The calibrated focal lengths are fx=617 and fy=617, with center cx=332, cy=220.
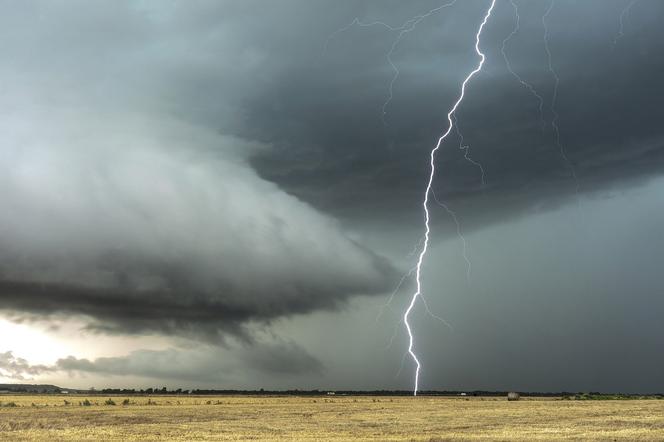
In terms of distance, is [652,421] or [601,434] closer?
[601,434]

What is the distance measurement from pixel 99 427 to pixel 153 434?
796 cm

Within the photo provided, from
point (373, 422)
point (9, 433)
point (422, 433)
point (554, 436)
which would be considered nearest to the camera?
point (554, 436)

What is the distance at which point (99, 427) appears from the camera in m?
38.6

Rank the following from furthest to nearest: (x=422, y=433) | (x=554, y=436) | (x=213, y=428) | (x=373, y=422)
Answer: (x=373, y=422), (x=213, y=428), (x=422, y=433), (x=554, y=436)

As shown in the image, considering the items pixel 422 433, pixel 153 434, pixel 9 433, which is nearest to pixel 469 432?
pixel 422 433

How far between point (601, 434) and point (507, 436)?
15.6ft

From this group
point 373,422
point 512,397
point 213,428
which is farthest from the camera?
point 512,397

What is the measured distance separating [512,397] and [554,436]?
66.5m

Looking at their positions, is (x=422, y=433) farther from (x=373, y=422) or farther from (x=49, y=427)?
(x=49, y=427)

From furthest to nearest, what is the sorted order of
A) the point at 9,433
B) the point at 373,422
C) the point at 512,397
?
the point at 512,397, the point at 373,422, the point at 9,433

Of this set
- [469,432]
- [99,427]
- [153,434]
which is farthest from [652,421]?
[99,427]

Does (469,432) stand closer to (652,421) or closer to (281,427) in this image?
(281,427)

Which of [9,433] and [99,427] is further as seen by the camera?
[99,427]

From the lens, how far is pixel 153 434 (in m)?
32.7
